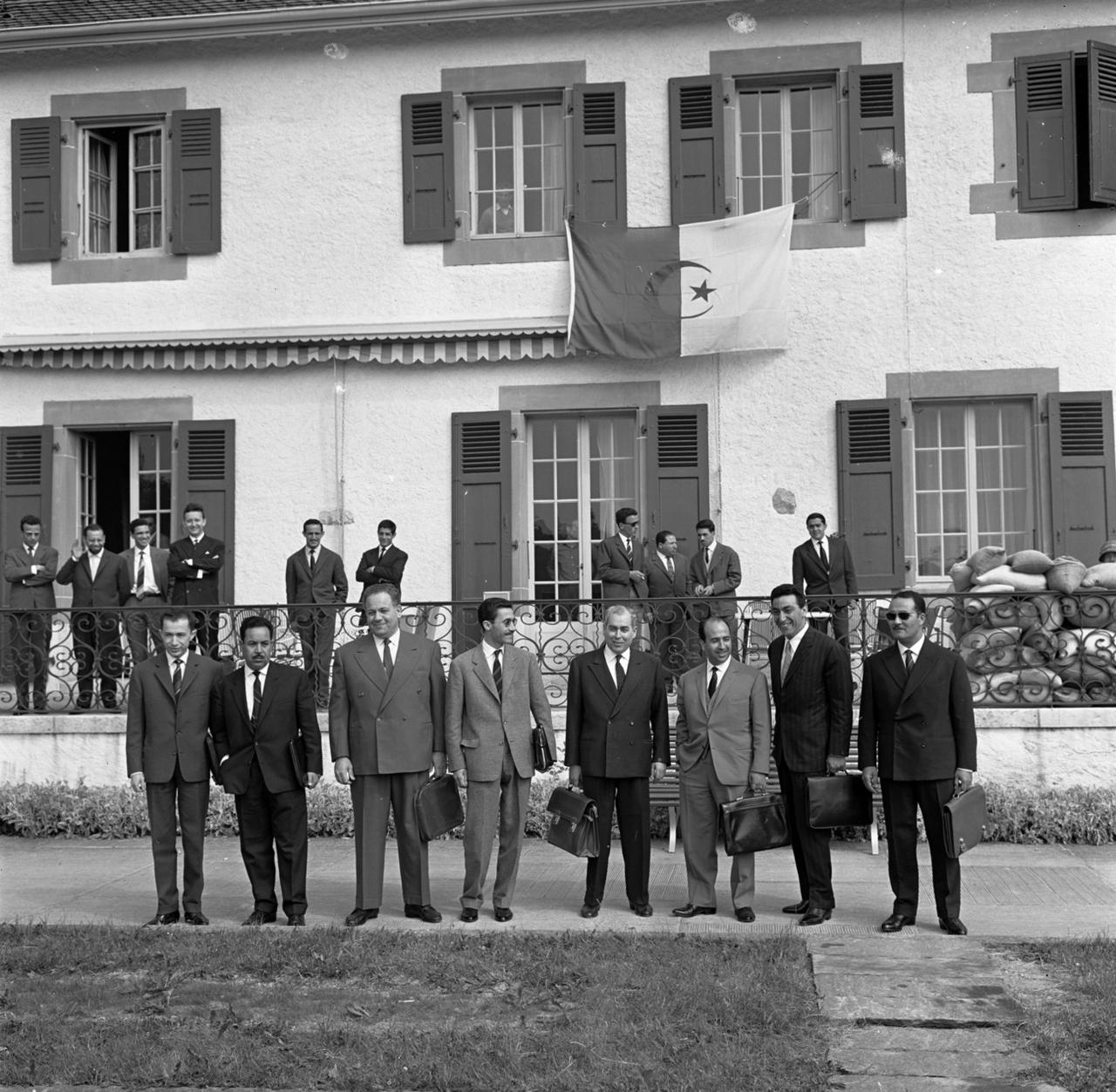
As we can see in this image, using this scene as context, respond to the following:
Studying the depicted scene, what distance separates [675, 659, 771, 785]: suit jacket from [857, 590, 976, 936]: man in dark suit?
0.68m

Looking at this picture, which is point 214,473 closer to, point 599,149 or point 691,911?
point 599,149

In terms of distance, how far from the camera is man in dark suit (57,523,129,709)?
13.7 m

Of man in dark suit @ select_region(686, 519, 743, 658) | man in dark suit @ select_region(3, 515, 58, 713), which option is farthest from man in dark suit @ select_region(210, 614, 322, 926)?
man in dark suit @ select_region(686, 519, 743, 658)

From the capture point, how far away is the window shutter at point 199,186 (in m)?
16.2

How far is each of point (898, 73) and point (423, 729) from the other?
354 inches

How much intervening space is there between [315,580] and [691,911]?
5955 millimetres

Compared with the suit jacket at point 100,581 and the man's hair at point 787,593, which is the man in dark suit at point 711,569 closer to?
the man's hair at point 787,593

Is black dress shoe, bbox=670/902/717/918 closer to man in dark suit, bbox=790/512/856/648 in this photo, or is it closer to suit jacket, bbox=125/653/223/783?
suit jacket, bbox=125/653/223/783

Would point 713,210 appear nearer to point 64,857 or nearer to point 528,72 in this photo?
point 528,72

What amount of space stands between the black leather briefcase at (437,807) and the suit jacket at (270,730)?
2.06ft

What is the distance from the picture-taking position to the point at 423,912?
9344 mm

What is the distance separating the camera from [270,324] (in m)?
16.0

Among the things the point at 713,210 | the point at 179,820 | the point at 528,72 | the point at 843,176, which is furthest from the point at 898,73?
the point at 179,820

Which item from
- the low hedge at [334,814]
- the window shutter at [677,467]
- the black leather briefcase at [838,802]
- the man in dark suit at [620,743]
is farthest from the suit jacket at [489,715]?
the window shutter at [677,467]
